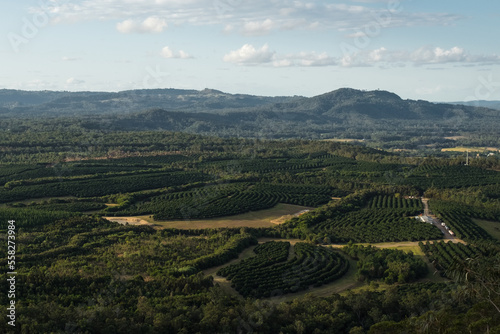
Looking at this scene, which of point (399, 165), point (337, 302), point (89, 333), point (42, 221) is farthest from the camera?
point (399, 165)

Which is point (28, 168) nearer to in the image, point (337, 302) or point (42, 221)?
point (42, 221)

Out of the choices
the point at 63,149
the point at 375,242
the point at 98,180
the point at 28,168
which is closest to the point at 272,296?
the point at 375,242

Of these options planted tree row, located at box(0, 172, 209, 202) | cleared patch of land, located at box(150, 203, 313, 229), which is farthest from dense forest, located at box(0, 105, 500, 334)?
cleared patch of land, located at box(150, 203, 313, 229)

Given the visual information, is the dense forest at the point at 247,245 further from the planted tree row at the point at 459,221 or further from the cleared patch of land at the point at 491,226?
the cleared patch of land at the point at 491,226

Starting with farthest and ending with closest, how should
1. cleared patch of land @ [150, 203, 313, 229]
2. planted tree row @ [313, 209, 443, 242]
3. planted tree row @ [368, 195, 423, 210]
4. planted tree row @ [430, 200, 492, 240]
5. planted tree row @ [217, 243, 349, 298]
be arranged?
1. planted tree row @ [368, 195, 423, 210]
2. cleared patch of land @ [150, 203, 313, 229]
3. planted tree row @ [430, 200, 492, 240]
4. planted tree row @ [313, 209, 443, 242]
5. planted tree row @ [217, 243, 349, 298]

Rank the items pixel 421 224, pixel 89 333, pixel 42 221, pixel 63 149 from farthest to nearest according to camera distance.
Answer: pixel 63 149 < pixel 421 224 < pixel 42 221 < pixel 89 333

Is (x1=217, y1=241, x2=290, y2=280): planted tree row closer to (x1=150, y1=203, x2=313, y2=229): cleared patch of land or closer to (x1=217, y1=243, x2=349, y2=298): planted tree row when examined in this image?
(x1=217, y1=243, x2=349, y2=298): planted tree row
